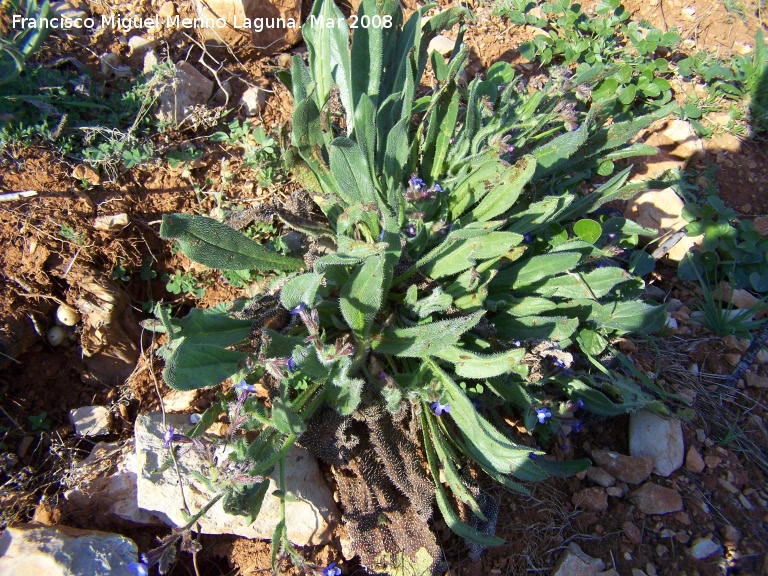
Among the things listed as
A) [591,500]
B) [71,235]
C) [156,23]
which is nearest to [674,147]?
[591,500]

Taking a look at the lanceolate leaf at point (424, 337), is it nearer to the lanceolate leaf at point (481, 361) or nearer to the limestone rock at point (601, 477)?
the lanceolate leaf at point (481, 361)

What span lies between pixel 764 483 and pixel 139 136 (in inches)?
161

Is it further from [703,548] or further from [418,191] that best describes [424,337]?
[703,548]

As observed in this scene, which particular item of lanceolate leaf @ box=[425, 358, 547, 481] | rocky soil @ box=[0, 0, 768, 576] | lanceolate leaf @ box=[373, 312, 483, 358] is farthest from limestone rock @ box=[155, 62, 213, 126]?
lanceolate leaf @ box=[425, 358, 547, 481]

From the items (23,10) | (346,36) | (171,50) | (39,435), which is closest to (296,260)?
(346,36)

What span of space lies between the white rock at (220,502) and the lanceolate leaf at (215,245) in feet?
Answer: 2.70

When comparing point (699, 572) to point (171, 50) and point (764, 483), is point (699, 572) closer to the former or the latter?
point (764, 483)

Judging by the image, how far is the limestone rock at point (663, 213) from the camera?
11.4 ft

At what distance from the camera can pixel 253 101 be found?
3.43 m

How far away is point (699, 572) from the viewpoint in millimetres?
2463

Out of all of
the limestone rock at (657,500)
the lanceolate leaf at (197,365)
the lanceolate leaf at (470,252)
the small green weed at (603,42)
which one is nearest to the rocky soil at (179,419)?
the limestone rock at (657,500)

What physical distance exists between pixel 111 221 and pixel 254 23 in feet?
5.71

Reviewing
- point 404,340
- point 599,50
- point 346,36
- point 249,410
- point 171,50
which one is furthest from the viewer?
point 599,50

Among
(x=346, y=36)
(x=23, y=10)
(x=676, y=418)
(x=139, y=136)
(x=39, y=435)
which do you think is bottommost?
(x=676, y=418)
